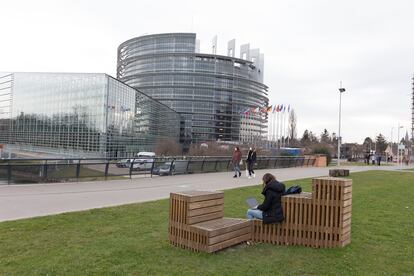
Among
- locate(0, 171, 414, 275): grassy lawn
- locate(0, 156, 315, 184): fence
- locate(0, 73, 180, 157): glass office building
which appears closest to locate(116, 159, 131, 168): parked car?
locate(0, 156, 315, 184): fence

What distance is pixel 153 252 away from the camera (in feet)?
20.0

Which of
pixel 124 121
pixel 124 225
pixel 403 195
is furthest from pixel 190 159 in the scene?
pixel 124 121

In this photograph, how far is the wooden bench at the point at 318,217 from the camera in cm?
645

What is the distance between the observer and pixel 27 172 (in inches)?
638

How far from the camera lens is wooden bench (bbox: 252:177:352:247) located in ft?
21.1

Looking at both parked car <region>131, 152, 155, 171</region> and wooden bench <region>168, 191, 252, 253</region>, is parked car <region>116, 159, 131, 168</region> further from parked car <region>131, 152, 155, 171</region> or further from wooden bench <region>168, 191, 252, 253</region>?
wooden bench <region>168, 191, 252, 253</region>

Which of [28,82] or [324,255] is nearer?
[324,255]

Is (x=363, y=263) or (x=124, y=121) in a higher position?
(x=124, y=121)

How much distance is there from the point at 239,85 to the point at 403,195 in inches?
4898

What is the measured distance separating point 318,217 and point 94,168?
537 inches

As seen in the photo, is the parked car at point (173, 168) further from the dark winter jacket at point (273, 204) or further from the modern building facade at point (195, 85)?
the modern building facade at point (195, 85)

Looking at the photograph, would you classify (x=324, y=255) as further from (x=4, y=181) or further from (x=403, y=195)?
(x=4, y=181)

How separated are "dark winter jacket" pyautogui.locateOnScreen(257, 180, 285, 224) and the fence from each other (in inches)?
472

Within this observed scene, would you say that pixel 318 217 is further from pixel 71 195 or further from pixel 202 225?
pixel 71 195
